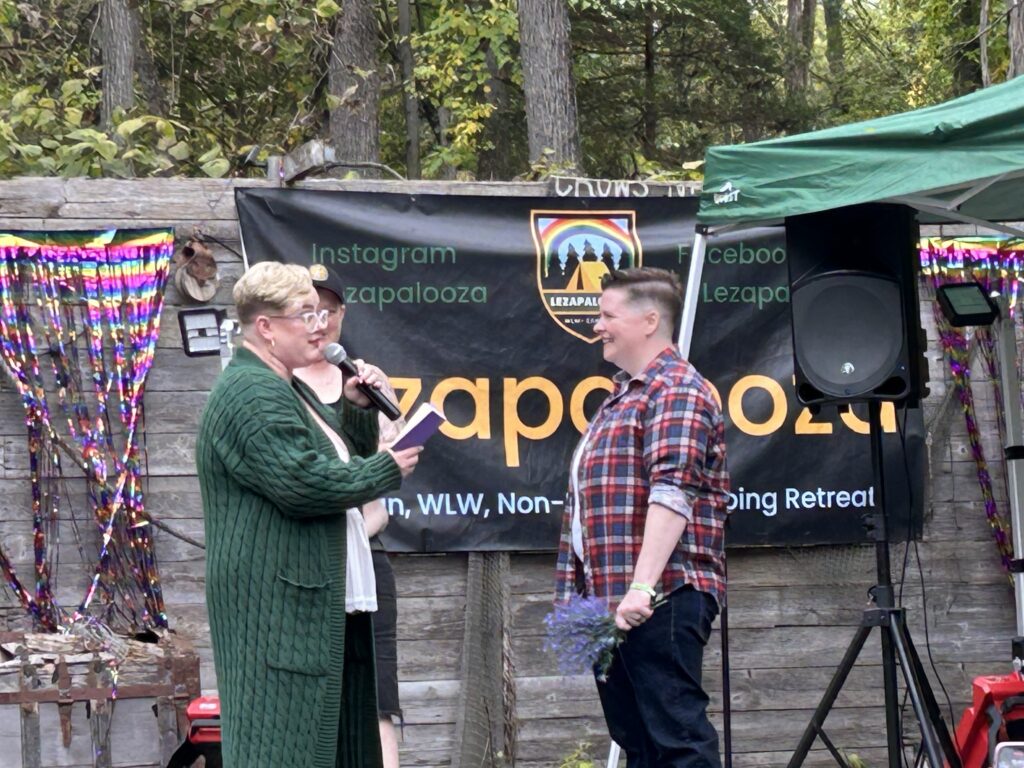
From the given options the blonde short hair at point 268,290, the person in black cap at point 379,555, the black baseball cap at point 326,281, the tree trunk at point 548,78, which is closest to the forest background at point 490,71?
the tree trunk at point 548,78

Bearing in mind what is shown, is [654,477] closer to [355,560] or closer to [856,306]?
[355,560]

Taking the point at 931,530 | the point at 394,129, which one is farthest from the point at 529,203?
the point at 394,129

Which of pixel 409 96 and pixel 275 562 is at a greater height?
pixel 409 96

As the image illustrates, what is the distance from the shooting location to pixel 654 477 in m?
3.74

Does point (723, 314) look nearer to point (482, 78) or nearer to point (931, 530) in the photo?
point (931, 530)

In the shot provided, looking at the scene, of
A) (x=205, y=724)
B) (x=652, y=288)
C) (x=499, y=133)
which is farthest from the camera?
(x=499, y=133)

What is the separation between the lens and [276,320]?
3.29 metres

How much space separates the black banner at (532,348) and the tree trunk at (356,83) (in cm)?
584

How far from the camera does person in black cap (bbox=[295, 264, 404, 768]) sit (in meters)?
4.29

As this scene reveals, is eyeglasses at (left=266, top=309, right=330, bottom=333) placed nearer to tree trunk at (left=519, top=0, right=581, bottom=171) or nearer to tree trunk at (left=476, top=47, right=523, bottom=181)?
tree trunk at (left=519, top=0, right=581, bottom=171)

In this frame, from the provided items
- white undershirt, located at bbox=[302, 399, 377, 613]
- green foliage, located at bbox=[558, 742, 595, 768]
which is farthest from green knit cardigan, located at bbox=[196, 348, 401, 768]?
green foliage, located at bbox=[558, 742, 595, 768]

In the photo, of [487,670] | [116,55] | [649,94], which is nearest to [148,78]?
[116,55]

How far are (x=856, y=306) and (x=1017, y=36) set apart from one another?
3200 millimetres

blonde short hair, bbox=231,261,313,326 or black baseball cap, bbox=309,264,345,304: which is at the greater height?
black baseball cap, bbox=309,264,345,304
